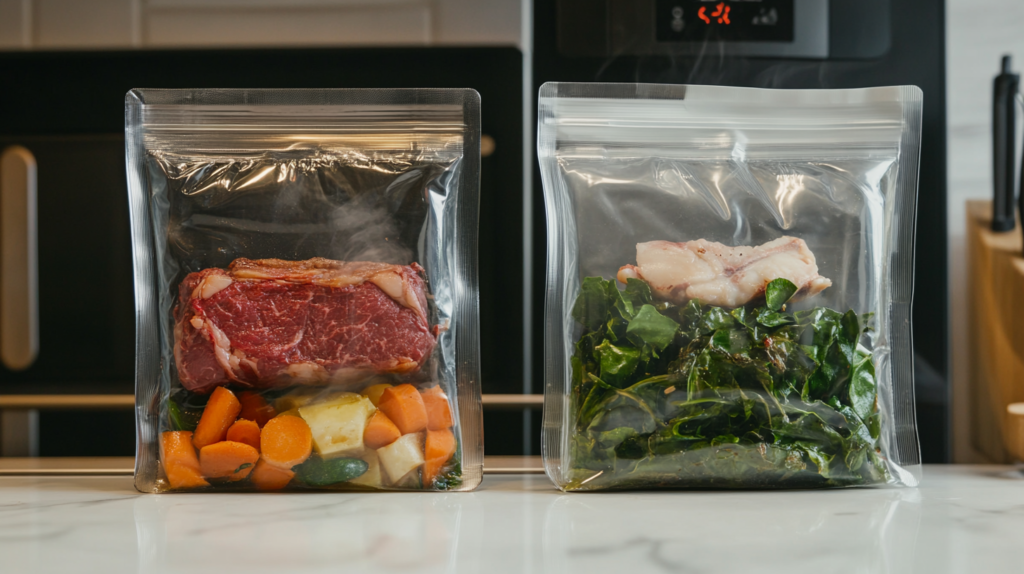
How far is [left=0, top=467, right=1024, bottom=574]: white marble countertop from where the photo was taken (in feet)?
1.68

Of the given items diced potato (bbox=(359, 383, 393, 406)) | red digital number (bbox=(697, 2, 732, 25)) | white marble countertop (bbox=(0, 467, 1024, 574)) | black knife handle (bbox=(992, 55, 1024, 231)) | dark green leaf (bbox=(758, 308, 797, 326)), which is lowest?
white marble countertop (bbox=(0, 467, 1024, 574))

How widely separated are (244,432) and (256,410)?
0.08 ft

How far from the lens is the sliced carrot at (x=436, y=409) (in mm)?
702

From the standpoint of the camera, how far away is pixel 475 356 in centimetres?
76

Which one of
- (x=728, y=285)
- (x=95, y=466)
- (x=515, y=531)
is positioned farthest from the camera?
(x=95, y=466)

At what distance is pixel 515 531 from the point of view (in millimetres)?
588

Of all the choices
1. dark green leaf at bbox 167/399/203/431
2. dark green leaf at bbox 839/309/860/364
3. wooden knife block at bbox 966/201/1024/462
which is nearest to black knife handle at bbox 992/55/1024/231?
wooden knife block at bbox 966/201/1024/462

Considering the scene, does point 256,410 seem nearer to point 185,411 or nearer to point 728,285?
point 185,411

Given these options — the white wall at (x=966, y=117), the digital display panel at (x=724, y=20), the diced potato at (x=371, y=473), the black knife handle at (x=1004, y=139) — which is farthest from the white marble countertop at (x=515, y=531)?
the digital display panel at (x=724, y=20)

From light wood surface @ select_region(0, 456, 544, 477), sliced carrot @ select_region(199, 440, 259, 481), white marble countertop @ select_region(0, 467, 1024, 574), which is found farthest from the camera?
light wood surface @ select_region(0, 456, 544, 477)

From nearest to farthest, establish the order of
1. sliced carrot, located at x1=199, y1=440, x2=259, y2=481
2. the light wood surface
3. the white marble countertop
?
1. the white marble countertop
2. sliced carrot, located at x1=199, y1=440, x2=259, y2=481
3. the light wood surface

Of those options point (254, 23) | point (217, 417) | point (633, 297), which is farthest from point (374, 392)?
point (254, 23)

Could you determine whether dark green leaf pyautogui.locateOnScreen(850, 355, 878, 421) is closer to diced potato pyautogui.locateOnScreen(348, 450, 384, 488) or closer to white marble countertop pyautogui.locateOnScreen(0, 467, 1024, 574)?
white marble countertop pyautogui.locateOnScreen(0, 467, 1024, 574)

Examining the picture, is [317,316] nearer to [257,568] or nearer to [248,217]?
[248,217]
